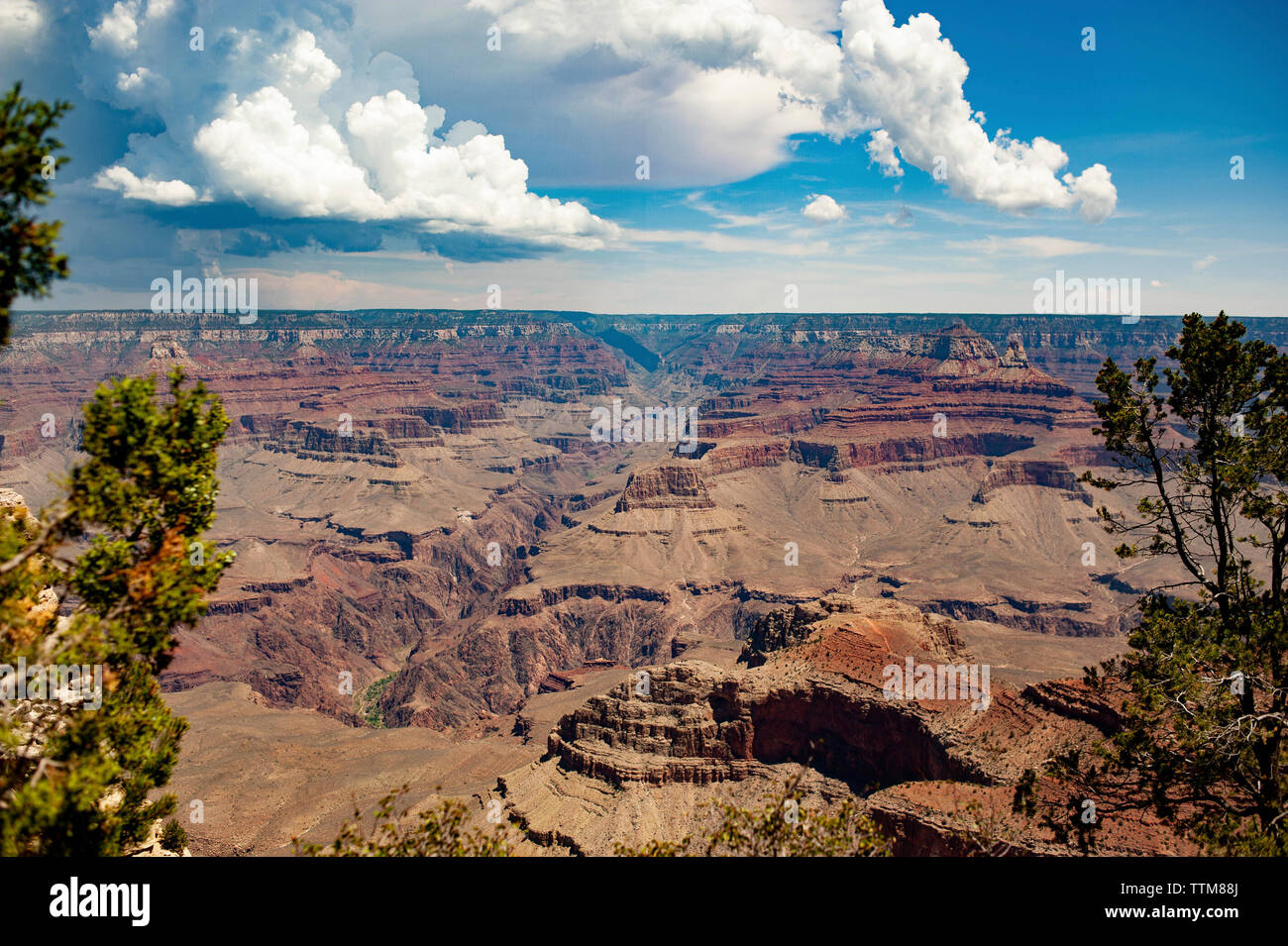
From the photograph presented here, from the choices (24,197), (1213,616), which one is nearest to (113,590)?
(24,197)

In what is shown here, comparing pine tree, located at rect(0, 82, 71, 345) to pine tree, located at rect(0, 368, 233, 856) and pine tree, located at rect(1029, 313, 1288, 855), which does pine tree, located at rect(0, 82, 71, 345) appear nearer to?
pine tree, located at rect(0, 368, 233, 856)

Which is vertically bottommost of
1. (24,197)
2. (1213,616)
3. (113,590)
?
(1213,616)

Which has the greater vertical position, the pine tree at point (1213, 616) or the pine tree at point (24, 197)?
the pine tree at point (24, 197)

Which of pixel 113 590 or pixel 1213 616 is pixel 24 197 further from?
pixel 1213 616

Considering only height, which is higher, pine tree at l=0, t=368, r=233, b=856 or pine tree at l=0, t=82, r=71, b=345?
pine tree at l=0, t=82, r=71, b=345

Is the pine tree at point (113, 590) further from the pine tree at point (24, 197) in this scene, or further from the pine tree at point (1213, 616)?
the pine tree at point (1213, 616)

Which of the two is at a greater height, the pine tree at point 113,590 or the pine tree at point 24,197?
the pine tree at point 24,197

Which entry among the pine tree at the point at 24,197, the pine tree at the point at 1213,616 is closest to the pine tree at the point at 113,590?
the pine tree at the point at 24,197

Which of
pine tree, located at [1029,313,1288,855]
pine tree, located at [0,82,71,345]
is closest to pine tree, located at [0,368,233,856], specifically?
pine tree, located at [0,82,71,345]

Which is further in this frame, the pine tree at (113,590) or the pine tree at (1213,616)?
the pine tree at (1213,616)
